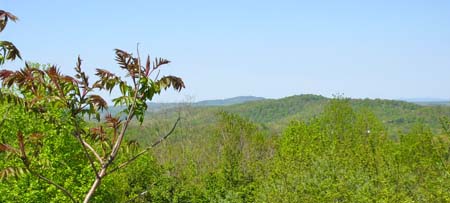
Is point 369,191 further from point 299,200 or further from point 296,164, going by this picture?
point 296,164

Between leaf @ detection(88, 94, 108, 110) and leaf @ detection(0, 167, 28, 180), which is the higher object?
leaf @ detection(88, 94, 108, 110)

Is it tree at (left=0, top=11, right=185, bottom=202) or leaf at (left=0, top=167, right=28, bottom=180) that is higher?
tree at (left=0, top=11, right=185, bottom=202)

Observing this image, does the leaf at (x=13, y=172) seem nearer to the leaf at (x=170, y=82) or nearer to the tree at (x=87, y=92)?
the tree at (x=87, y=92)

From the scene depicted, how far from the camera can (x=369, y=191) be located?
22.3 metres

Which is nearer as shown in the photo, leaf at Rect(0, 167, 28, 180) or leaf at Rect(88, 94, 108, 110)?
leaf at Rect(0, 167, 28, 180)

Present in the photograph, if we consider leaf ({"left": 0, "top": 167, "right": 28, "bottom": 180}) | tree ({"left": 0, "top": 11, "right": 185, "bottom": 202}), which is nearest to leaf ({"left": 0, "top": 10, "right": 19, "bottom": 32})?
tree ({"left": 0, "top": 11, "right": 185, "bottom": 202})

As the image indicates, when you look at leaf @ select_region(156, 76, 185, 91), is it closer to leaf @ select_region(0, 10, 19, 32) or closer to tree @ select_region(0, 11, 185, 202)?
tree @ select_region(0, 11, 185, 202)

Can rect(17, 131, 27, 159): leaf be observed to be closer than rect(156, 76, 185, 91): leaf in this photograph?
Yes

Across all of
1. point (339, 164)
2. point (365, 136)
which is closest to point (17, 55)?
point (339, 164)

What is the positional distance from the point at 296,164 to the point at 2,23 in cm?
2715

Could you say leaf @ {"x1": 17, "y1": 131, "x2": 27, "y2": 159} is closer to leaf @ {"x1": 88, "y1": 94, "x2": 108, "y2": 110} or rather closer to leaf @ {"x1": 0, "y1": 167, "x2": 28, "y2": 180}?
leaf @ {"x1": 0, "y1": 167, "x2": 28, "y2": 180}

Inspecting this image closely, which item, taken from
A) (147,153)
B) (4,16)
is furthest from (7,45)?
(147,153)

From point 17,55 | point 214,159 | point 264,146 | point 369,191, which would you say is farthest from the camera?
point 214,159

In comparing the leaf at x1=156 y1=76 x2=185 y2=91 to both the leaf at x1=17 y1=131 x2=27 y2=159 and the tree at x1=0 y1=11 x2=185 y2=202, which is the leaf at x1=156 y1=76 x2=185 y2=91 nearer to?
the tree at x1=0 y1=11 x2=185 y2=202
